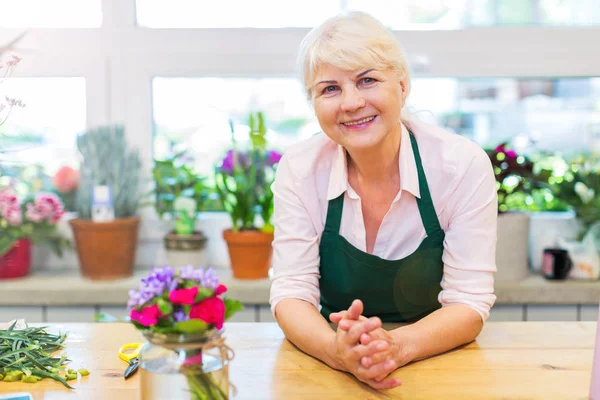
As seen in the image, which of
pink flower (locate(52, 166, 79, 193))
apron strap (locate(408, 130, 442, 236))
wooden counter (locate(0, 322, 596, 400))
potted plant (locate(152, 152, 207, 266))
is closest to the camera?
wooden counter (locate(0, 322, 596, 400))

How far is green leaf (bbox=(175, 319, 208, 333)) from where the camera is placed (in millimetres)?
858

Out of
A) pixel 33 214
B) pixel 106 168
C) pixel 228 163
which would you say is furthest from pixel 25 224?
pixel 228 163

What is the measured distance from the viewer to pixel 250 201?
237 centimetres

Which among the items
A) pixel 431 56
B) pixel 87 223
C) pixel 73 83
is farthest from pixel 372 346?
pixel 73 83

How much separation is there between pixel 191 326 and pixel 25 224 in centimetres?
177

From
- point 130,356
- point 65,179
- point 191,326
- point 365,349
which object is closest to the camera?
point 191,326

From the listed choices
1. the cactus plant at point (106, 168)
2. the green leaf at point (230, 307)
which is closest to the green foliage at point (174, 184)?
the cactus plant at point (106, 168)

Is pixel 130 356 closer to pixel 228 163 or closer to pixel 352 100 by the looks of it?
pixel 352 100

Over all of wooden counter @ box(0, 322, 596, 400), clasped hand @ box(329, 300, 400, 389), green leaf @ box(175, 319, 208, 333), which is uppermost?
green leaf @ box(175, 319, 208, 333)

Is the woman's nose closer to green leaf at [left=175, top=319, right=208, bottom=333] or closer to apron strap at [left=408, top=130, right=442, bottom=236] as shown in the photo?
apron strap at [left=408, top=130, right=442, bottom=236]

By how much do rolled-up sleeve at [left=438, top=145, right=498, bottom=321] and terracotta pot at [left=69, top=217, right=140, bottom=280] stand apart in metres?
A: 1.30

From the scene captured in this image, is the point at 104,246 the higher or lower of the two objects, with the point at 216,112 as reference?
lower

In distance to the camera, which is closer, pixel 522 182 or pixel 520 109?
pixel 522 182

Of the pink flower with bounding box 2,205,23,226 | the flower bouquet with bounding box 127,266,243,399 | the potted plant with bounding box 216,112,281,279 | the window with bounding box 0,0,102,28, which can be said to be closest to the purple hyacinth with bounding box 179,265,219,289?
the flower bouquet with bounding box 127,266,243,399
